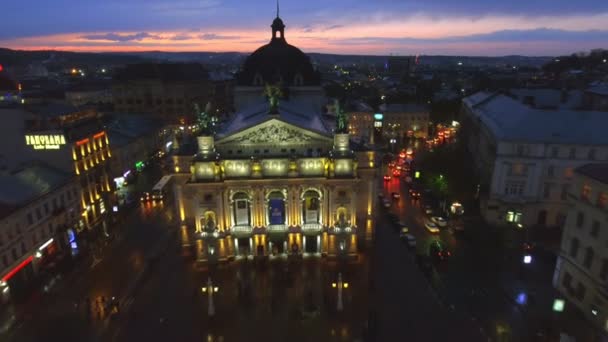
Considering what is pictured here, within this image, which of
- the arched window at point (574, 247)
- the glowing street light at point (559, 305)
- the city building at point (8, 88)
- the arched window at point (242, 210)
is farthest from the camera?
the city building at point (8, 88)

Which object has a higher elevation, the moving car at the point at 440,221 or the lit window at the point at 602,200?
the lit window at the point at 602,200

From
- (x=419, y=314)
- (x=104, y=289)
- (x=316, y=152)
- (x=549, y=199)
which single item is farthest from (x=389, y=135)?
(x=104, y=289)

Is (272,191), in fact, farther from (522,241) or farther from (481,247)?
(522,241)

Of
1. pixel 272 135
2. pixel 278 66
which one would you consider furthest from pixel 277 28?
pixel 272 135

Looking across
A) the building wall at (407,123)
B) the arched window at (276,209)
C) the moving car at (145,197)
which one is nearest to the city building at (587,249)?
the arched window at (276,209)

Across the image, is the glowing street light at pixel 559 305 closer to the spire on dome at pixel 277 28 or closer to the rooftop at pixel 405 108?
the spire on dome at pixel 277 28

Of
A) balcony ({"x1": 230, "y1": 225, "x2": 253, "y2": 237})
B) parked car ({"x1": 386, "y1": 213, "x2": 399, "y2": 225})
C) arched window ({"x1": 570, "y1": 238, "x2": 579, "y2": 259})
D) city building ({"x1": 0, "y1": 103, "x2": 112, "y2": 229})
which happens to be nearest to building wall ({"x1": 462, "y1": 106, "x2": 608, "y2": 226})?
parked car ({"x1": 386, "y1": 213, "x2": 399, "y2": 225})
